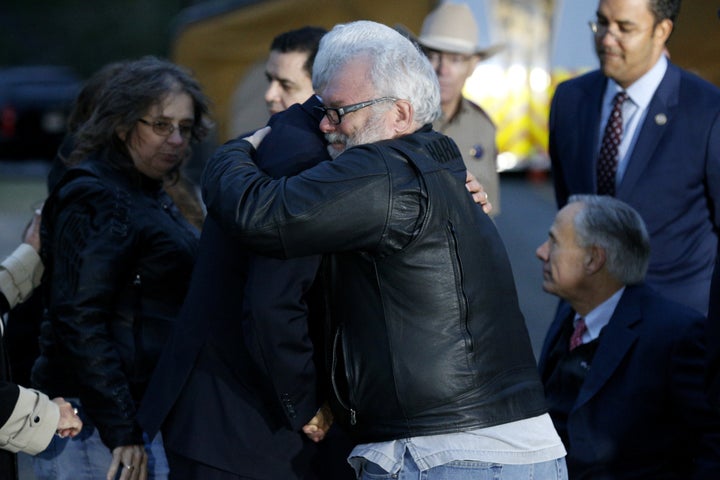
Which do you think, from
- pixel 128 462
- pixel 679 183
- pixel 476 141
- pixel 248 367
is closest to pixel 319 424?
pixel 248 367

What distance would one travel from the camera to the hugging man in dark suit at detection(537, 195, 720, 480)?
3.55m

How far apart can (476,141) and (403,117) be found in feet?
8.11

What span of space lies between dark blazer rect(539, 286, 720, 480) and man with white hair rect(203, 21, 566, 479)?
945mm

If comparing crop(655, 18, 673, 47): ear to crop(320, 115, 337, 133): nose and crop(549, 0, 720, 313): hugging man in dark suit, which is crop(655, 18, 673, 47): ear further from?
crop(320, 115, 337, 133): nose

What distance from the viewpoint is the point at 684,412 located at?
3514mm

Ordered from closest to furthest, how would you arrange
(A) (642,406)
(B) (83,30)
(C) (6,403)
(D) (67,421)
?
(C) (6,403), (D) (67,421), (A) (642,406), (B) (83,30)

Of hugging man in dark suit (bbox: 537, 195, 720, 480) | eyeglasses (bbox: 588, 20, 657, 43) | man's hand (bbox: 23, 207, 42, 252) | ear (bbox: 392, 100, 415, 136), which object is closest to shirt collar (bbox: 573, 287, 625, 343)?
hugging man in dark suit (bbox: 537, 195, 720, 480)

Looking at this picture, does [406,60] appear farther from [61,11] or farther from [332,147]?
[61,11]

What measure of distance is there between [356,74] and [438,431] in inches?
32.6

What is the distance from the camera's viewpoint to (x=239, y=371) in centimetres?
287

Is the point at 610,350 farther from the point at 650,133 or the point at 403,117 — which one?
the point at 403,117

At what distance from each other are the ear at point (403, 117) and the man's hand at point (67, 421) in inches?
49.4

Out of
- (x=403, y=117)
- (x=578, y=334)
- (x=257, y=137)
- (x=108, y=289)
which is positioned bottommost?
(x=578, y=334)

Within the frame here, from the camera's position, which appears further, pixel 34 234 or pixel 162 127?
pixel 34 234
